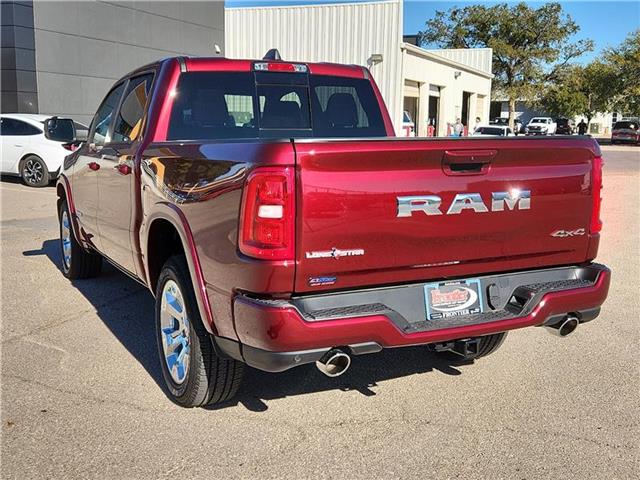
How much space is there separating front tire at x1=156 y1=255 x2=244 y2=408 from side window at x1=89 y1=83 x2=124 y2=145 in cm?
197

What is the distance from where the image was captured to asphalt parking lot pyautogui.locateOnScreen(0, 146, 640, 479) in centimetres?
320

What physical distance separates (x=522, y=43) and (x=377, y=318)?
59728 millimetres

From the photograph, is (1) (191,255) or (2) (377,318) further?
(1) (191,255)

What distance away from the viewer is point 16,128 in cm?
1487

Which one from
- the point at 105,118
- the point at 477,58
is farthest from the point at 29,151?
the point at 477,58

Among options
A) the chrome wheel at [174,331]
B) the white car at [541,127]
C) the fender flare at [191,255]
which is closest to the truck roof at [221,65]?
the fender flare at [191,255]

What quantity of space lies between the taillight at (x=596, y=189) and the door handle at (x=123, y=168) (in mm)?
2885

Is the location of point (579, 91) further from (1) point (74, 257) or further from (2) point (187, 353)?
(2) point (187, 353)

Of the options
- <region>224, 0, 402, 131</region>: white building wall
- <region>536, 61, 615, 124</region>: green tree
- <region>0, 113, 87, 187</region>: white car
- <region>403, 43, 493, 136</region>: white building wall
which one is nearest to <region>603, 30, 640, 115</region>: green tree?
<region>536, 61, 615, 124</region>: green tree

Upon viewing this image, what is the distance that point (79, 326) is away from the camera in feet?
17.3

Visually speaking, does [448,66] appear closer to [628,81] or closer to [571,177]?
[628,81]

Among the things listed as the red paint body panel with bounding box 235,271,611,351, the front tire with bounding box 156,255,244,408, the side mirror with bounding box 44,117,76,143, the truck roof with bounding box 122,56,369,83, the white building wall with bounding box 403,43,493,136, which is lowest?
the front tire with bounding box 156,255,244,408

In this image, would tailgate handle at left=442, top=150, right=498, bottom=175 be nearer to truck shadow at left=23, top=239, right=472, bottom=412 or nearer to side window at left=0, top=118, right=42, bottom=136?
truck shadow at left=23, top=239, right=472, bottom=412

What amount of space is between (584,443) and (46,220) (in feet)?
30.5
